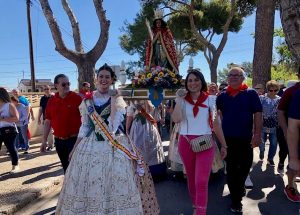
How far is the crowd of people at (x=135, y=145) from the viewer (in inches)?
138

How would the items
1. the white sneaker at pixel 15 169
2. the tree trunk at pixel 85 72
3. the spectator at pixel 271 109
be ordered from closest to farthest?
the white sneaker at pixel 15 169 < the spectator at pixel 271 109 < the tree trunk at pixel 85 72

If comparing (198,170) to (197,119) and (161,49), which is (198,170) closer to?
(197,119)

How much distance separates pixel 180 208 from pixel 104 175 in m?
1.71

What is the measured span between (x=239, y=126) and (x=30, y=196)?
315cm

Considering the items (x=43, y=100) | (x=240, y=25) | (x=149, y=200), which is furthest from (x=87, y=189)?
(x=240, y=25)

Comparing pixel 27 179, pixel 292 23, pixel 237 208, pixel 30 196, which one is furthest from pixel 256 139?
pixel 27 179

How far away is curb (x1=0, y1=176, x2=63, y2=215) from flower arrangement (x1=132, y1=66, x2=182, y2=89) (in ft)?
7.16

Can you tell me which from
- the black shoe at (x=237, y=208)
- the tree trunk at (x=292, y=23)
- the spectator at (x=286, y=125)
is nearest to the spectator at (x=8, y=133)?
the black shoe at (x=237, y=208)

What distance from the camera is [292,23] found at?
293 cm

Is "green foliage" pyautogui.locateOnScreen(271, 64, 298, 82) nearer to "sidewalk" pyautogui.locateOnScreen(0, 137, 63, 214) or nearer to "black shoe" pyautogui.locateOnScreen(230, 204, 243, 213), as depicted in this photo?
"sidewalk" pyautogui.locateOnScreen(0, 137, 63, 214)

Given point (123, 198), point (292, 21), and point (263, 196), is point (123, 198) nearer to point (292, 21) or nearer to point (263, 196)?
point (292, 21)

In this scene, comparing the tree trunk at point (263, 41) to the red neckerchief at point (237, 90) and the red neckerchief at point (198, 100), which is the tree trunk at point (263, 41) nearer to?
the red neckerchief at point (237, 90)

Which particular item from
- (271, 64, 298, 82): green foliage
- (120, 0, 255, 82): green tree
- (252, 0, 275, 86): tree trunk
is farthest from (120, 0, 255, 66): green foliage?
(271, 64, 298, 82): green foliage

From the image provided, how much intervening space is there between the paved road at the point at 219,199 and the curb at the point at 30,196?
0.25ft
